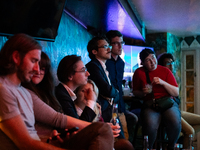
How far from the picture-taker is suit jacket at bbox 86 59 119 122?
2607mm

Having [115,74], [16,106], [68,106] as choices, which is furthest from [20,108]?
[115,74]

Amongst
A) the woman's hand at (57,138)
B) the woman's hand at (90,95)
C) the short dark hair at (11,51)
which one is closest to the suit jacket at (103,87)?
the woman's hand at (90,95)

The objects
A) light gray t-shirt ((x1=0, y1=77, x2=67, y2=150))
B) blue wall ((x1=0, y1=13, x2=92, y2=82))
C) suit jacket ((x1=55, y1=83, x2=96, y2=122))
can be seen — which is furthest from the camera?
blue wall ((x1=0, y1=13, x2=92, y2=82))

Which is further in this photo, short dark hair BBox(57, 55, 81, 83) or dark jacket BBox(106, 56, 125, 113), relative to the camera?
dark jacket BBox(106, 56, 125, 113)

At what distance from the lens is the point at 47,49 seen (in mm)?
2771

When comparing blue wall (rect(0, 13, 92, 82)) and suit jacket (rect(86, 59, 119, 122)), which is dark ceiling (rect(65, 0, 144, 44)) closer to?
blue wall (rect(0, 13, 92, 82))

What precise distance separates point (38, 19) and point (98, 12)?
139 cm

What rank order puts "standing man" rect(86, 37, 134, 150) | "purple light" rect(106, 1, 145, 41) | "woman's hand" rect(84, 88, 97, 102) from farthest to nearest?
"purple light" rect(106, 1, 145, 41) → "standing man" rect(86, 37, 134, 150) → "woman's hand" rect(84, 88, 97, 102)

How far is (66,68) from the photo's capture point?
7.34 feet

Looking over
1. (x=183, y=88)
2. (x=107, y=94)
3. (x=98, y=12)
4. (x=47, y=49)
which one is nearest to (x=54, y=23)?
(x=47, y=49)

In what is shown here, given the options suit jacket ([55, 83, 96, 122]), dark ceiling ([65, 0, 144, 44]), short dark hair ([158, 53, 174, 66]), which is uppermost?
dark ceiling ([65, 0, 144, 44])

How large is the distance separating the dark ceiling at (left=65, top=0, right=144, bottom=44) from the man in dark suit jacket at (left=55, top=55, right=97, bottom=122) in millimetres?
898

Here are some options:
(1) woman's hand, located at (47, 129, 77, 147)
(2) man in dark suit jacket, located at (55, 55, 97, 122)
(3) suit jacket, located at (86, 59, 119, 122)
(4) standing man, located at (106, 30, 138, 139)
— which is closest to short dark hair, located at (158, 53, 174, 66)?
(4) standing man, located at (106, 30, 138, 139)

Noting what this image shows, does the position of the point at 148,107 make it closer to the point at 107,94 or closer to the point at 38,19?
the point at 107,94
